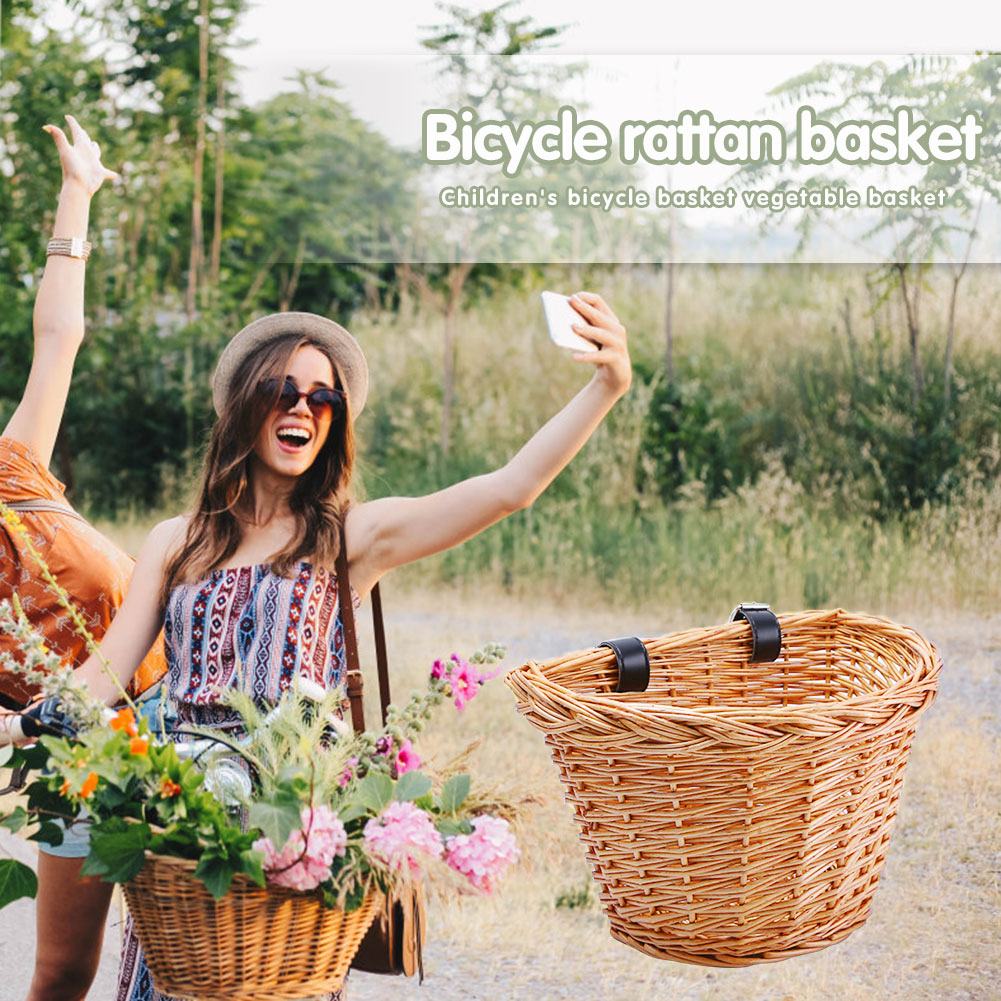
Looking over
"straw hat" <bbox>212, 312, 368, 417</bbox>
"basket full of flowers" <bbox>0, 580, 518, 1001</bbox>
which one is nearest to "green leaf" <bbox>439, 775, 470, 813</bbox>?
"basket full of flowers" <bbox>0, 580, 518, 1001</bbox>

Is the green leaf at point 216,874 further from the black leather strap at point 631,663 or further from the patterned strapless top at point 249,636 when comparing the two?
the black leather strap at point 631,663

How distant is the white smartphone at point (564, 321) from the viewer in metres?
1.85

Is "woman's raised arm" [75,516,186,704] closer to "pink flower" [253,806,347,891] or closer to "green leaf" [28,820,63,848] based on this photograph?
"green leaf" [28,820,63,848]

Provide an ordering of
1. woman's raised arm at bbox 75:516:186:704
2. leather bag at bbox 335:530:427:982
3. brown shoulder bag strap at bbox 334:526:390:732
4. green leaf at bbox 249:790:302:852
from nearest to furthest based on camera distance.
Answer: green leaf at bbox 249:790:302:852 < leather bag at bbox 335:530:427:982 < brown shoulder bag strap at bbox 334:526:390:732 < woman's raised arm at bbox 75:516:186:704

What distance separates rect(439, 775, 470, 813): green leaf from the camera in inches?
60.4

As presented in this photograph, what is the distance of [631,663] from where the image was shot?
2016mm

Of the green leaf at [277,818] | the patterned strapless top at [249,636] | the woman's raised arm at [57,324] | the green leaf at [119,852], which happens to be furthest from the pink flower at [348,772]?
the woman's raised arm at [57,324]

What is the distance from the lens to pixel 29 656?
1476mm

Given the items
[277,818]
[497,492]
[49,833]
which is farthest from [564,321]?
[49,833]

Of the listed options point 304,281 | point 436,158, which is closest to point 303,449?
point 436,158

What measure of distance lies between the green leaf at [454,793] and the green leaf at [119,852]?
13.3 inches

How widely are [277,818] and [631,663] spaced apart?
77cm

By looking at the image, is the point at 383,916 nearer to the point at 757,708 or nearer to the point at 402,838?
the point at 402,838

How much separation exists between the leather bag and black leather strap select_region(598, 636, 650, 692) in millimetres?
367
